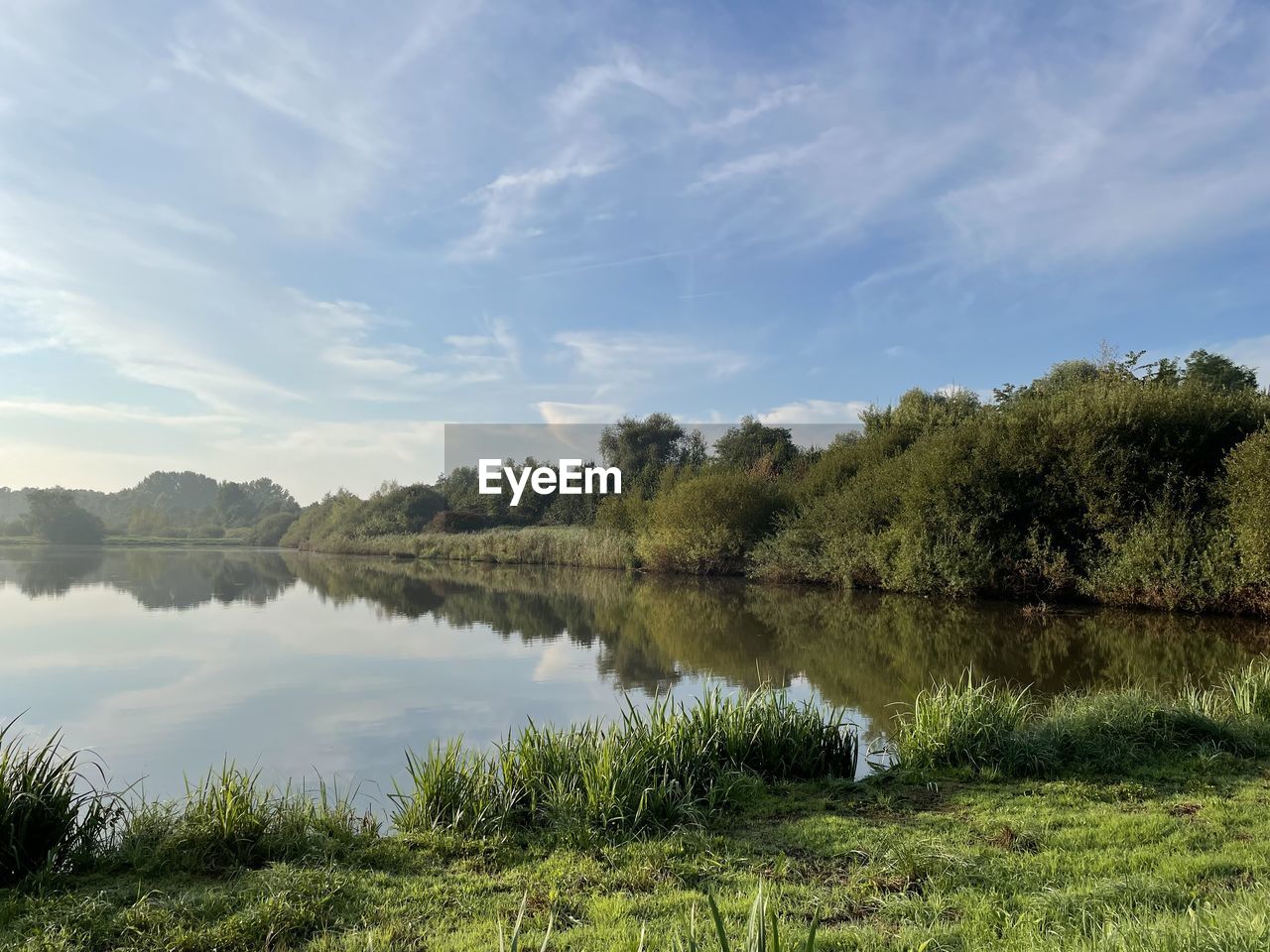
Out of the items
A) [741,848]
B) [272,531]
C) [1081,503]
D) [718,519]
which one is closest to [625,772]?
[741,848]

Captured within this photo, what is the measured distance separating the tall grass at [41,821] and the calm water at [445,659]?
238 centimetres

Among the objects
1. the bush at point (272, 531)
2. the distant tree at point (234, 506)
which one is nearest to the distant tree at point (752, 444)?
the bush at point (272, 531)

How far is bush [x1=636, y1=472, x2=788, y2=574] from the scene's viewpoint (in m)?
32.6

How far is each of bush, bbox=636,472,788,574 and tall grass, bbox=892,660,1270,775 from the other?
2461 centimetres

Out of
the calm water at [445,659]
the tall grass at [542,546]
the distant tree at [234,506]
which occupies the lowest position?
the calm water at [445,659]

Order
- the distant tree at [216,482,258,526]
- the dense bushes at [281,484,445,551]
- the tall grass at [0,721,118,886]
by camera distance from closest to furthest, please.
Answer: the tall grass at [0,721,118,886] → the dense bushes at [281,484,445,551] → the distant tree at [216,482,258,526]

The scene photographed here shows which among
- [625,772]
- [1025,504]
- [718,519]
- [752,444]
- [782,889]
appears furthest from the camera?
[752,444]

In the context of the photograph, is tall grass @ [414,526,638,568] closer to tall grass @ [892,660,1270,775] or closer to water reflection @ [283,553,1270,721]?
water reflection @ [283,553,1270,721]

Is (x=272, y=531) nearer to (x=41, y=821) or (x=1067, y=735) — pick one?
(x=41, y=821)

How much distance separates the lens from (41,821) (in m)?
4.58

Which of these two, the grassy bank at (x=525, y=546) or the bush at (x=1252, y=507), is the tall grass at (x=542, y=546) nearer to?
the grassy bank at (x=525, y=546)

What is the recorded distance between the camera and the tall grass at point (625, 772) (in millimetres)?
5004

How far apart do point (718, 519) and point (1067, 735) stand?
2635 centimetres

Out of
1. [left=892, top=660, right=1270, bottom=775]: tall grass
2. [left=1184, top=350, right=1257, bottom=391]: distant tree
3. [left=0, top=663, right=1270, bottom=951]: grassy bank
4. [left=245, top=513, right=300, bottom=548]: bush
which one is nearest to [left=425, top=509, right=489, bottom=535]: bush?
[left=245, top=513, right=300, bottom=548]: bush
